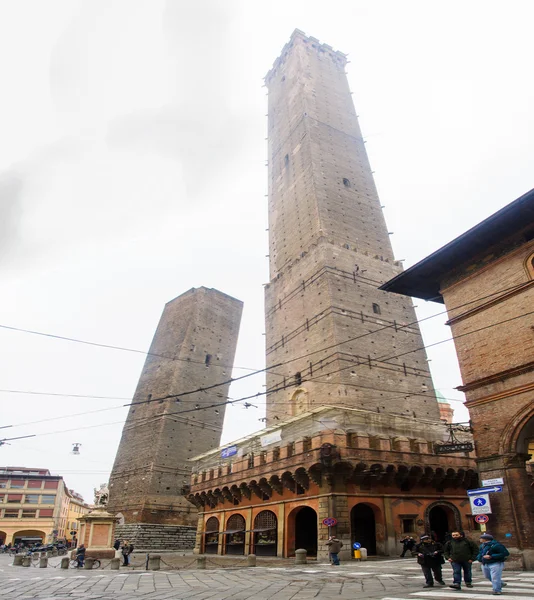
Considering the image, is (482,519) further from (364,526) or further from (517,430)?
(364,526)

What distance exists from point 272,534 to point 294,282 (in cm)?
1358

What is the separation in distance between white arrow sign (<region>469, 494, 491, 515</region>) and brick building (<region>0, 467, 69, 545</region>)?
5194 cm

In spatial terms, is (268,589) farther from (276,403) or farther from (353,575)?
(276,403)

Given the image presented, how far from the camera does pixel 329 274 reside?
2369 cm

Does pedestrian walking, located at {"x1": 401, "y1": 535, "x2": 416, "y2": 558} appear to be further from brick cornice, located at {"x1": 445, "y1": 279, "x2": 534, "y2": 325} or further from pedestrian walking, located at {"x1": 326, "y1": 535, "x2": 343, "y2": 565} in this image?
brick cornice, located at {"x1": 445, "y1": 279, "x2": 534, "y2": 325}

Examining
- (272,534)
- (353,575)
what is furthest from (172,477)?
(353,575)

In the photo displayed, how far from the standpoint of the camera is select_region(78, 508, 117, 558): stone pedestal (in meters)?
20.1

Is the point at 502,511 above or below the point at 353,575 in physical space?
above

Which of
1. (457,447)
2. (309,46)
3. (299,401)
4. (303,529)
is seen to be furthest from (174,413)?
(309,46)

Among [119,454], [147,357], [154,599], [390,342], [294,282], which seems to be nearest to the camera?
[154,599]

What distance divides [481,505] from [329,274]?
1452 centimetres

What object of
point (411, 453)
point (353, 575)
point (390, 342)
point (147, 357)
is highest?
point (147, 357)

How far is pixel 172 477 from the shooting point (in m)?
29.2

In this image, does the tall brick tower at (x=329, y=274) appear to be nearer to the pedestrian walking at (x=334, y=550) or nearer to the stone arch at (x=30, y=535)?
the pedestrian walking at (x=334, y=550)
